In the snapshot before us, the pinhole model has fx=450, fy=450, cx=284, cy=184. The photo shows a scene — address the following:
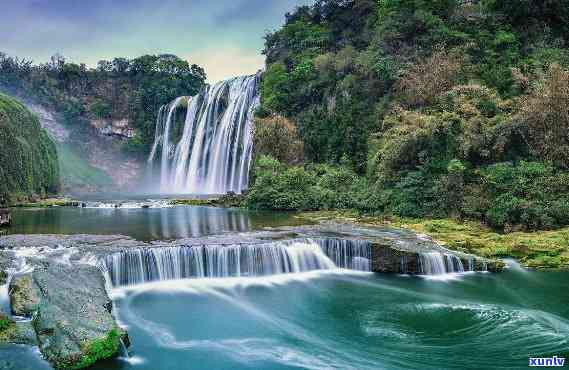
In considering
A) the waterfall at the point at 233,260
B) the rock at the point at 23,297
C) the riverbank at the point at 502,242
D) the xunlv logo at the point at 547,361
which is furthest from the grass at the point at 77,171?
the xunlv logo at the point at 547,361

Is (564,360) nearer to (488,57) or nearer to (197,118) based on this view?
(488,57)

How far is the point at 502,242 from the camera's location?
15.5m

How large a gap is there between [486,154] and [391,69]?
11.0 m

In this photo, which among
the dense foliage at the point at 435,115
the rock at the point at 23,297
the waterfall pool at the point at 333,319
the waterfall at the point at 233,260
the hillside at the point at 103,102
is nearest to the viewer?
the waterfall pool at the point at 333,319

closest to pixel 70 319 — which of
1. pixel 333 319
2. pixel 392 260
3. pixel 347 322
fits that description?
pixel 333 319

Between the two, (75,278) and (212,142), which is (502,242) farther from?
(212,142)

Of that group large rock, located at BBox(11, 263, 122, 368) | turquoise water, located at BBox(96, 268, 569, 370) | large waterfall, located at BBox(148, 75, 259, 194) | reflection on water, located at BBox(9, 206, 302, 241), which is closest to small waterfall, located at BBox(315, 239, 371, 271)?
turquoise water, located at BBox(96, 268, 569, 370)

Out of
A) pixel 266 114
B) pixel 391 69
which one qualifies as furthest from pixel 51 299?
pixel 266 114

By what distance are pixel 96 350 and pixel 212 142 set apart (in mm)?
38284

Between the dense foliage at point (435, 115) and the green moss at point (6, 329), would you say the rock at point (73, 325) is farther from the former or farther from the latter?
the dense foliage at point (435, 115)

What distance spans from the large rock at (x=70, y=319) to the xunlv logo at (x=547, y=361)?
7520 mm

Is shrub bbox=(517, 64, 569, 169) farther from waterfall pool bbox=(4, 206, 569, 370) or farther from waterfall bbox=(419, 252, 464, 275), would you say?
waterfall bbox=(419, 252, 464, 275)

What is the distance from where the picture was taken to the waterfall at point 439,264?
13.7 metres

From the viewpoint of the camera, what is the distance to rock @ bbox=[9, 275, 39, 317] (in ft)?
31.5
